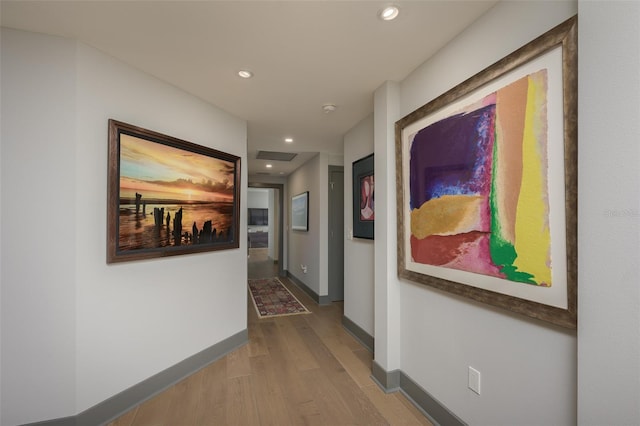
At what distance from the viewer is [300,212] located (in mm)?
5387

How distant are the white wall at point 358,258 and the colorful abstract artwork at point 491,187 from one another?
A: 1091 mm

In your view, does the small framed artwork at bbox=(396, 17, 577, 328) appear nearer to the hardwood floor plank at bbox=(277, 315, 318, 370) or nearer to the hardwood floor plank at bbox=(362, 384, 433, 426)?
the hardwood floor plank at bbox=(362, 384, 433, 426)

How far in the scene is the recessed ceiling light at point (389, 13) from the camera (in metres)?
1.39

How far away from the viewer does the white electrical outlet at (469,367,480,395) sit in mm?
1478

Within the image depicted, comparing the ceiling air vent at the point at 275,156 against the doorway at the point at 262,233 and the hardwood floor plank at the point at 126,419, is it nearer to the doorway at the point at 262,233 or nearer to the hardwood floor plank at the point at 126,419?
the doorway at the point at 262,233

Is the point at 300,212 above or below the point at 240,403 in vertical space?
above

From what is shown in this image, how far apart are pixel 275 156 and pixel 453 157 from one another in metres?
3.44

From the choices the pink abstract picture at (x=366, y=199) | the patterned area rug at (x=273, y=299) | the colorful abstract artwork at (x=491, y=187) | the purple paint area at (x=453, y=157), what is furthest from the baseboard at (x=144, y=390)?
the purple paint area at (x=453, y=157)

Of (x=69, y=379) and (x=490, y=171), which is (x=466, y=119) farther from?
(x=69, y=379)

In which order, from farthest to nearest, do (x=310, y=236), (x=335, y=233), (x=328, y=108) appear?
(x=310, y=236) → (x=335, y=233) → (x=328, y=108)

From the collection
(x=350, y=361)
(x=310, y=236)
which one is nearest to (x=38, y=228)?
(x=350, y=361)

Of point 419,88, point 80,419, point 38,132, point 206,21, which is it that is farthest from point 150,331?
point 419,88

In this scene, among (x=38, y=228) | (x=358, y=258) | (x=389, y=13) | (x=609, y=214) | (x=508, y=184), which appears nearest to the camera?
(x=609, y=214)

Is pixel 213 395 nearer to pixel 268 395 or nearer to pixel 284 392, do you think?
pixel 268 395
